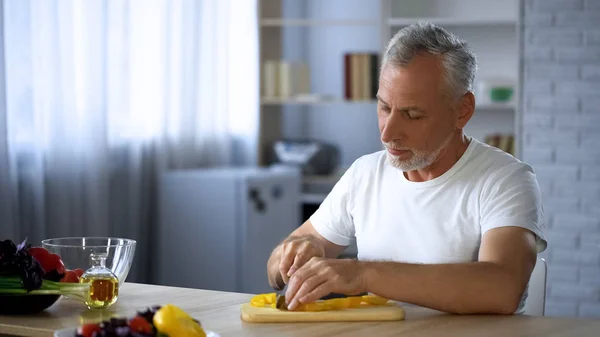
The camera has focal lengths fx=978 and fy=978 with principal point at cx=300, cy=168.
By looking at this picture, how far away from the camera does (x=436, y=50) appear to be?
2.22 m

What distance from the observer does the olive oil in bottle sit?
1.90m

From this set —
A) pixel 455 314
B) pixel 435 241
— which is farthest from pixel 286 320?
pixel 435 241

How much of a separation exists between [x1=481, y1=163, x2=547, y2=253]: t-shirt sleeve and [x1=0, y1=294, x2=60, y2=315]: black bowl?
3.08ft

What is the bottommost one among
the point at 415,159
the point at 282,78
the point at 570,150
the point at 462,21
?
the point at 570,150

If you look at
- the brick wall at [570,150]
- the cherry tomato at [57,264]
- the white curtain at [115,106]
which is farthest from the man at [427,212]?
the brick wall at [570,150]

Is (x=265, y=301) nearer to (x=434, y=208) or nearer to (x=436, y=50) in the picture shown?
(x=434, y=208)

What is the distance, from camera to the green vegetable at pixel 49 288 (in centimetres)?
185

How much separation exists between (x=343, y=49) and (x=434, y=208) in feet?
11.8

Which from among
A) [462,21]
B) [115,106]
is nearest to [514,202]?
[115,106]

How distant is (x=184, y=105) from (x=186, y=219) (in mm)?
643

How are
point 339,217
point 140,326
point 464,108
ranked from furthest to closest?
point 339,217, point 464,108, point 140,326

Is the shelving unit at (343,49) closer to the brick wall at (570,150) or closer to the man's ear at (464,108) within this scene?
the brick wall at (570,150)

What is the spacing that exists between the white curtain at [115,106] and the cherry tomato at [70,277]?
1.95m

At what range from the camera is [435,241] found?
2.29 metres
